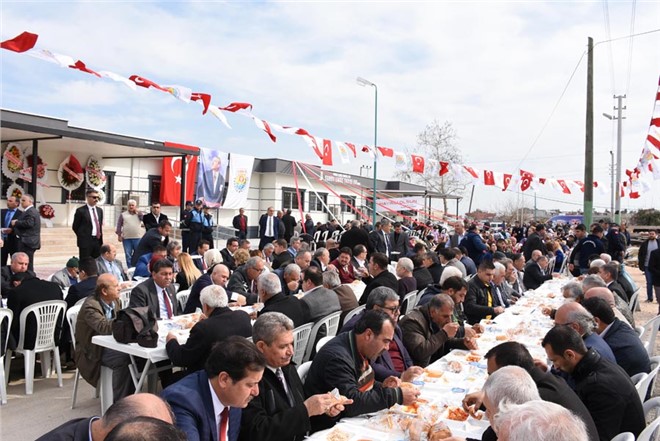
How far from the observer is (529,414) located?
1643 mm

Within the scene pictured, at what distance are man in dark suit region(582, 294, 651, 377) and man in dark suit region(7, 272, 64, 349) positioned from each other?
542 cm

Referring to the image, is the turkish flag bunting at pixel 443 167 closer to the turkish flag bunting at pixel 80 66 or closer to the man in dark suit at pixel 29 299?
the turkish flag bunting at pixel 80 66

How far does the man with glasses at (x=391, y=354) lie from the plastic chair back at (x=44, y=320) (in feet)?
10.8

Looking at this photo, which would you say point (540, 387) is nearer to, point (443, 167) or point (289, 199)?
point (443, 167)

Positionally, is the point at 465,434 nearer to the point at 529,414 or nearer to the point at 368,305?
Result: the point at 529,414

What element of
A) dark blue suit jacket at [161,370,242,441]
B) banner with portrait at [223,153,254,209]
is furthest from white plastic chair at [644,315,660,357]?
banner with portrait at [223,153,254,209]

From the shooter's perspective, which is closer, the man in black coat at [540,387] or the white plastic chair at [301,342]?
the man in black coat at [540,387]

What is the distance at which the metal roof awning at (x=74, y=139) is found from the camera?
12820mm

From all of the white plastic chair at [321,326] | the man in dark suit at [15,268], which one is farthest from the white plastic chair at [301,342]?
the man in dark suit at [15,268]

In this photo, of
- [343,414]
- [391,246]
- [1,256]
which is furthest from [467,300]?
[1,256]

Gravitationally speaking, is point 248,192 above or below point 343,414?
above

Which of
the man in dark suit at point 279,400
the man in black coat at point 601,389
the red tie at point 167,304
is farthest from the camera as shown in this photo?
the red tie at point 167,304

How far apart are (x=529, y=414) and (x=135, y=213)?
994 cm

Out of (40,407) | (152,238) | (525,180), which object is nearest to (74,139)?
(152,238)
